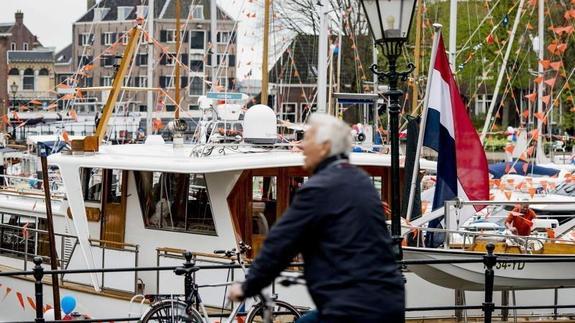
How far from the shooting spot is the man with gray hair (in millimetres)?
6102

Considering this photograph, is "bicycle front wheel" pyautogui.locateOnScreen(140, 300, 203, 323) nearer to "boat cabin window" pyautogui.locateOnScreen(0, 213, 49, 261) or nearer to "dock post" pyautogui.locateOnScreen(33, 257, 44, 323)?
"dock post" pyautogui.locateOnScreen(33, 257, 44, 323)

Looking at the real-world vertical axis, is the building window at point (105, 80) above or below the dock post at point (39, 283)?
above

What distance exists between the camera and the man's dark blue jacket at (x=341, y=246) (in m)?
6.10

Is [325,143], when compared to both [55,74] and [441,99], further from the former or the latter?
[55,74]

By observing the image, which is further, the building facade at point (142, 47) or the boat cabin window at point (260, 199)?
the building facade at point (142, 47)

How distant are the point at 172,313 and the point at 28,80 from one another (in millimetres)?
102109

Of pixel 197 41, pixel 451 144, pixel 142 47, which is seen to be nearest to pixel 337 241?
pixel 451 144

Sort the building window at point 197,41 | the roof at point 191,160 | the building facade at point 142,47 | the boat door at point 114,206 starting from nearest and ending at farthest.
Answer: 1. the roof at point 191,160
2. the boat door at point 114,206
3. the building facade at point 142,47
4. the building window at point 197,41

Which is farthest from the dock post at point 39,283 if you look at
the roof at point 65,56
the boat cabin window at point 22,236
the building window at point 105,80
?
the roof at point 65,56

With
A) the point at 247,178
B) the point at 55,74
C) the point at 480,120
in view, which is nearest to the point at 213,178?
the point at 247,178

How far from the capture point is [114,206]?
16.0 metres

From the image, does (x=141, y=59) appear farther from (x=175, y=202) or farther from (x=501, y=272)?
(x=501, y=272)

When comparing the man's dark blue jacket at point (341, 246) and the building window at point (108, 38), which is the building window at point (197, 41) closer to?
the building window at point (108, 38)

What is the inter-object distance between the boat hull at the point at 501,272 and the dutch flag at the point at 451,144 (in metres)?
0.70
